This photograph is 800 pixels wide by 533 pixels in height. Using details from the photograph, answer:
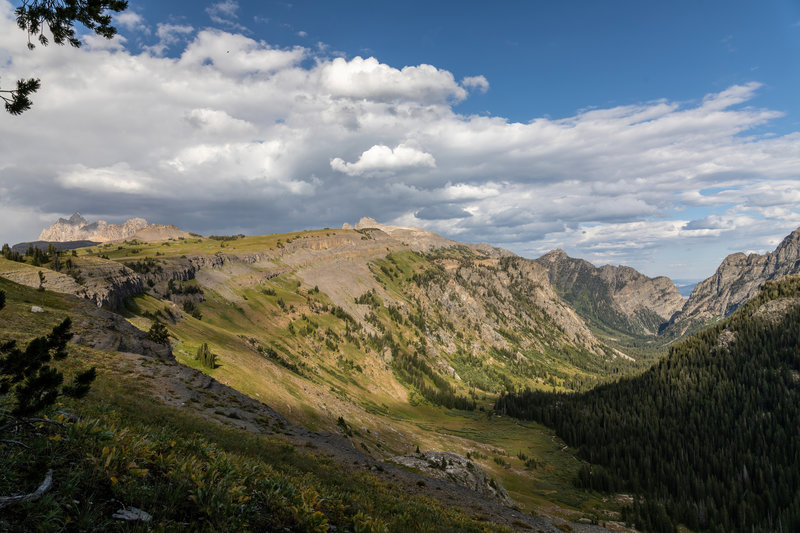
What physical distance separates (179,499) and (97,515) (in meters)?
1.86

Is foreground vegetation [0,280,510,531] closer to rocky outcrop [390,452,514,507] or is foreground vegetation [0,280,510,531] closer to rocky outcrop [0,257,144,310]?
rocky outcrop [390,452,514,507]

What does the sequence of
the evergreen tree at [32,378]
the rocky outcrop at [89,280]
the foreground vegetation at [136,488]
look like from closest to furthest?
the foreground vegetation at [136,488]
the evergreen tree at [32,378]
the rocky outcrop at [89,280]

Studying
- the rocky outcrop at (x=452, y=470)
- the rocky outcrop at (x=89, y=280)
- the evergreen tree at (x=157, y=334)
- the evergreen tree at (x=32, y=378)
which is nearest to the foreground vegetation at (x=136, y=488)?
the evergreen tree at (x=32, y=378)

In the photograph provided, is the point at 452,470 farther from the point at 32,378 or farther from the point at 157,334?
the point at 32,378

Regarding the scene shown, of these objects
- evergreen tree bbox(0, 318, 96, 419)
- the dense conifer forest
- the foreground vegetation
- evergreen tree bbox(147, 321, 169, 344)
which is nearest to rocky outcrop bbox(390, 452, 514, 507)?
evergreen tree bbox(147, 321, 169, 344)

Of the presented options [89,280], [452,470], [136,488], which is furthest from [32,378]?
[89,280]

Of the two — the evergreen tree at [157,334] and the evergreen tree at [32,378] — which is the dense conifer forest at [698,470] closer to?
the evergreen tree at [157,334]

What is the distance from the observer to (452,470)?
6425cm

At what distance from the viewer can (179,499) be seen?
795 cm

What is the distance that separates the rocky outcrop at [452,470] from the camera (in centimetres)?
5853

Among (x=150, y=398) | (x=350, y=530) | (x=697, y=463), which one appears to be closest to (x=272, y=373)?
(x=150, y=398)

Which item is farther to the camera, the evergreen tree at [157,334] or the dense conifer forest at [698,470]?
the dense conifer forest at [698,470]

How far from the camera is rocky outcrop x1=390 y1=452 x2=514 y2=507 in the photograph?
58.5 m

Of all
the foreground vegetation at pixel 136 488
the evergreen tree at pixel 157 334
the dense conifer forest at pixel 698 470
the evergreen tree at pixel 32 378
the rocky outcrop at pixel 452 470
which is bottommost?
the dense conifer forest at pixel 698 470
